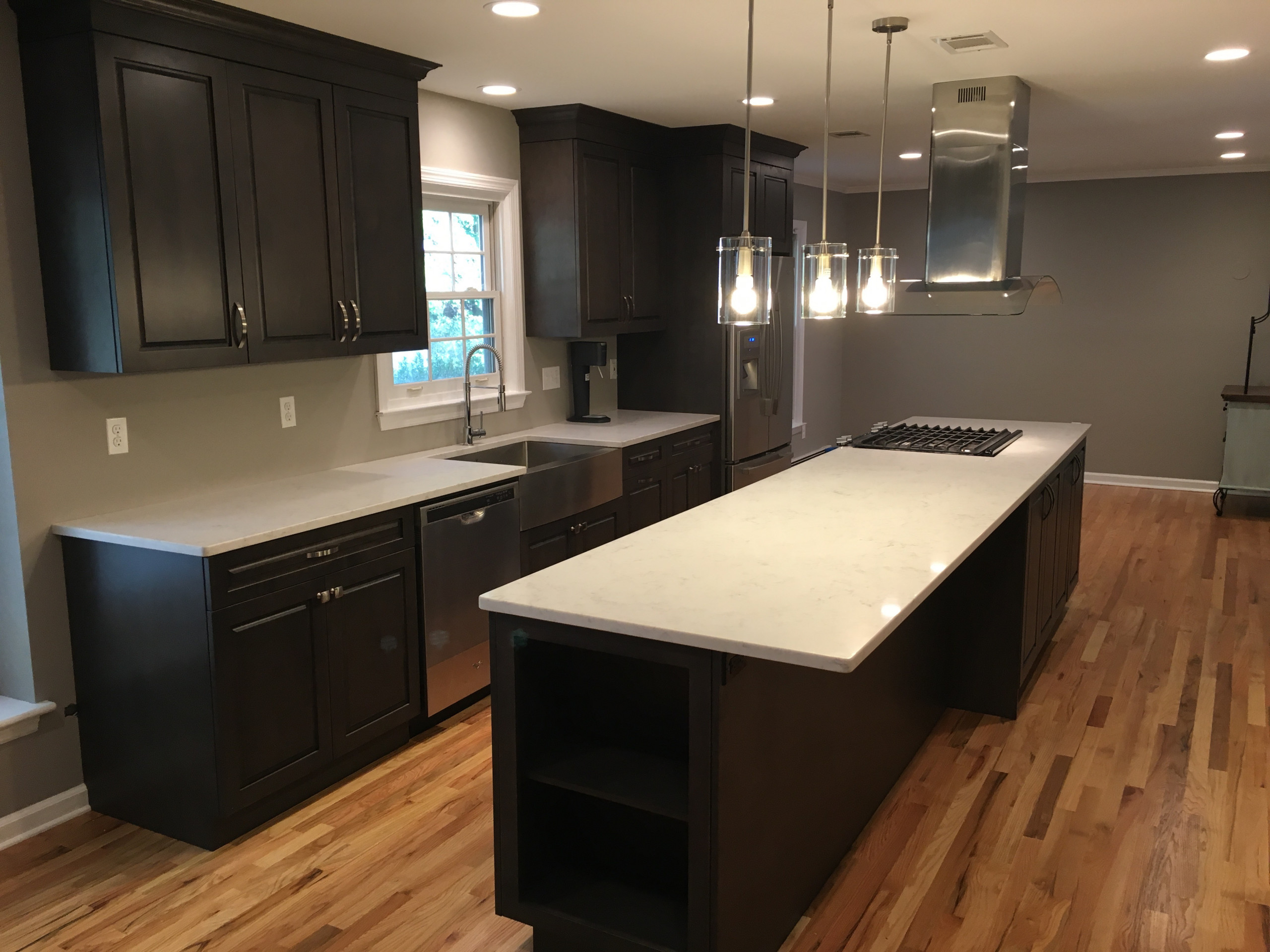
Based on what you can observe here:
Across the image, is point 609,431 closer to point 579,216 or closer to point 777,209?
point 579,216

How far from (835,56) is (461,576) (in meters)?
2.33

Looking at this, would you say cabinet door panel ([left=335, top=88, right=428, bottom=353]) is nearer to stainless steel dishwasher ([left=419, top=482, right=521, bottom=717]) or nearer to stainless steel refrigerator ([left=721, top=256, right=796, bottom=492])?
stainless steel dishwasher ([left=419, top=482, right=521, bottom=717])

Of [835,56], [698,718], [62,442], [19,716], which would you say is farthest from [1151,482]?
[19,716]

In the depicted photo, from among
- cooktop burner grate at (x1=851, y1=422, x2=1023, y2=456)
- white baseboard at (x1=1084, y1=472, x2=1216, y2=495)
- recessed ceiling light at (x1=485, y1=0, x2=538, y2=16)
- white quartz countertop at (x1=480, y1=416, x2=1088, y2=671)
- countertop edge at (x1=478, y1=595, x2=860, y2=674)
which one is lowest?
white baseboard at (x1=1084, y1=472, x2=1216, y2=495)

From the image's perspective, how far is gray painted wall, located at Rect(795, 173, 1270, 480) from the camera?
761cm

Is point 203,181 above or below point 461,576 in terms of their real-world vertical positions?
above

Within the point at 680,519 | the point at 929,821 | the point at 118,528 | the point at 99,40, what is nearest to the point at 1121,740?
the point at 929,821

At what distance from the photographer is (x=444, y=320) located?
4.53 m

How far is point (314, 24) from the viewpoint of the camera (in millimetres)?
3193

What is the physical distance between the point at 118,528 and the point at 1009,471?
9.93 feet

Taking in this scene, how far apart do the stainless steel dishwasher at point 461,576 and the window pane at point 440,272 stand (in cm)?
114

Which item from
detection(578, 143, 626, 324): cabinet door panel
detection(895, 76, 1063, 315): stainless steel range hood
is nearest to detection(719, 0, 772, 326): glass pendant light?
detection(895, 76, 1063, 315): stainless steel range hood

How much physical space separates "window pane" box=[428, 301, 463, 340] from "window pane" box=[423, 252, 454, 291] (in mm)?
70

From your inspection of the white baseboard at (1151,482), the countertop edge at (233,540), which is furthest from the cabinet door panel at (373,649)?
the white baseboard at (1151,482)
